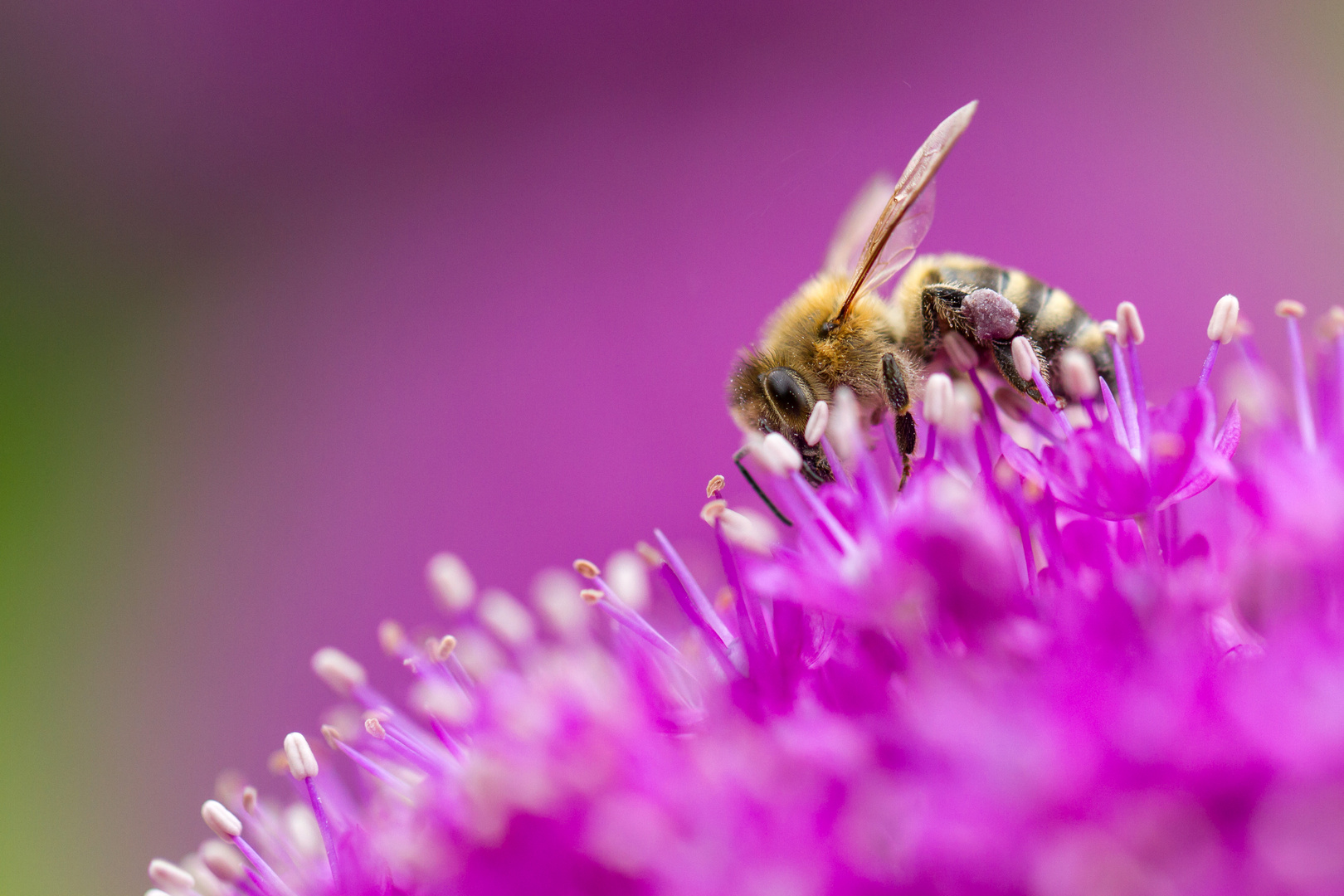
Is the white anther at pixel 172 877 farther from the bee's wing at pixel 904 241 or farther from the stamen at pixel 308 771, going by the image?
the bee's wing at pixel 904 241

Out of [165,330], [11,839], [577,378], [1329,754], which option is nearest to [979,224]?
[577,378]

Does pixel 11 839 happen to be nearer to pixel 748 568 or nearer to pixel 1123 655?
pixel 748 568

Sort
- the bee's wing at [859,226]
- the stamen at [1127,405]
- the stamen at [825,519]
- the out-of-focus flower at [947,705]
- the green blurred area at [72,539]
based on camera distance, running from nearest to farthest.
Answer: the out-of-focus flower at [947,705] → the stamen at [825,519] → the stamen at [1127,405] → the bee's wing at [859,226] → the green blurred area at [72,539]

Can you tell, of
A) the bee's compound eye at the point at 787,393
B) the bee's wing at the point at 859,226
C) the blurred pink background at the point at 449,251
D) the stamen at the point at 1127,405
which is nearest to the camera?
the stamen at the point at 1127,405

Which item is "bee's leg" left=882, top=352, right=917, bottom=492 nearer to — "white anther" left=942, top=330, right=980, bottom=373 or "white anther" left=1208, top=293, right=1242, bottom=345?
"white anther" left=942, top=330, right=980, bottom=373

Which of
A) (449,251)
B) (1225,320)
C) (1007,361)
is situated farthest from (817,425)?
(449,251)

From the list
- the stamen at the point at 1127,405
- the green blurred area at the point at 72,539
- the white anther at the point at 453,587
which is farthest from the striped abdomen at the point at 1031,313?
the green blurred area at the point at 72,539

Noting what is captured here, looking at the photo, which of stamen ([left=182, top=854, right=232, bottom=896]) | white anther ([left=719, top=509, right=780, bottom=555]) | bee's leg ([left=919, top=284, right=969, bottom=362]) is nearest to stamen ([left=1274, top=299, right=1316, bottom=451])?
bee's leg ([left=919, top=284, right=969, bottom=362])
